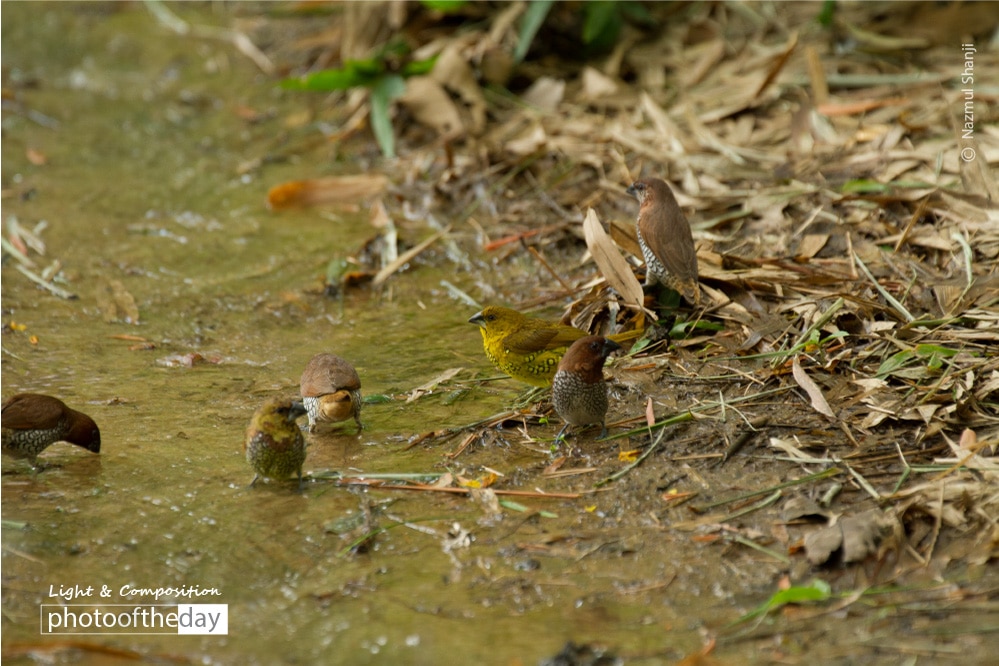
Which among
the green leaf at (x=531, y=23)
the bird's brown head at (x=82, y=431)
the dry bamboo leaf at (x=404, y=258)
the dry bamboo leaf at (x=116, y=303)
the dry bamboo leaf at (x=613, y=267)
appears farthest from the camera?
the green leaf at (x=531, y=23)

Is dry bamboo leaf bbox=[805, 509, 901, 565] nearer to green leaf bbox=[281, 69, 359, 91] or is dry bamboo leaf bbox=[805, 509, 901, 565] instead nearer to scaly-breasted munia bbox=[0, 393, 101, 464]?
scaly-breasted munia bbox=[0, 393, 101, 464]

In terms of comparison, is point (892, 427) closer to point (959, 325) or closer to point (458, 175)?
point (959, 325)

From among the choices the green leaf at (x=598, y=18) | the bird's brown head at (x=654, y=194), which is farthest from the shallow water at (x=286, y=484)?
the green leaf at (x=598, y=18)

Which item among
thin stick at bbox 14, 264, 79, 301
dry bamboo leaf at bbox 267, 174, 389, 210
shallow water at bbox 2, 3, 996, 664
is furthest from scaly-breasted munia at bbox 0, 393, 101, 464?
dry bamboo leaf at bbox 267, 174, 389, 210

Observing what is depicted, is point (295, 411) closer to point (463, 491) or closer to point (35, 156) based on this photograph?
point (463, 491)

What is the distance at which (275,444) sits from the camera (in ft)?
15.7

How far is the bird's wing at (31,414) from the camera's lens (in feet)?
16.5

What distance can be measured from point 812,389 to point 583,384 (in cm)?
127

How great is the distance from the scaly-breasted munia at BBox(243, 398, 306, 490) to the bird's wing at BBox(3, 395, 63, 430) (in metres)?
1.04

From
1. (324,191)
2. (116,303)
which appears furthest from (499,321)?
(324,191)

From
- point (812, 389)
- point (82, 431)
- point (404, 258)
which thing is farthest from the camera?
point (404, 258)

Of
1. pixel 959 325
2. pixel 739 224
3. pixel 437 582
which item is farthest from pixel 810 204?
pixel 437 582

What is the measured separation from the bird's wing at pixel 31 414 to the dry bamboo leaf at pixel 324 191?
3831mm

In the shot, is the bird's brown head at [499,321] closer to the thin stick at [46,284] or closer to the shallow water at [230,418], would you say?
the shallow water at [230,418]
